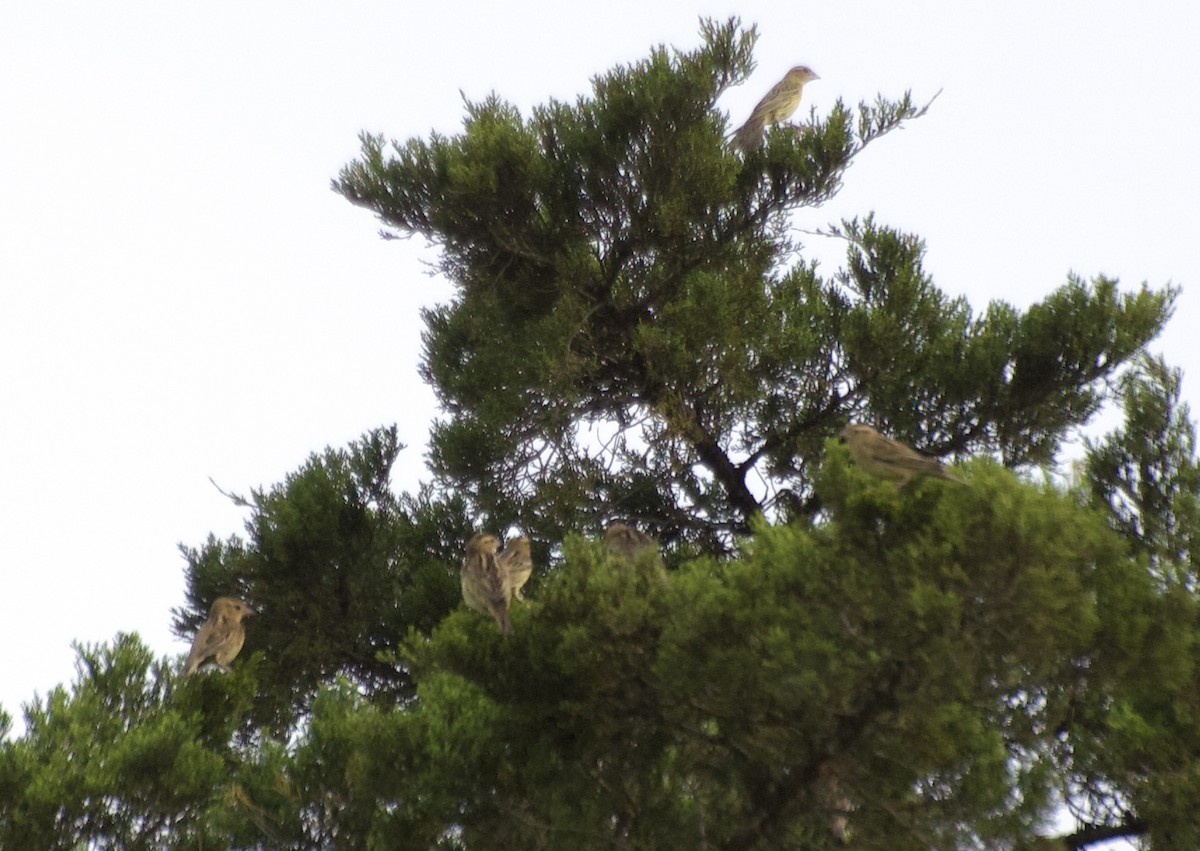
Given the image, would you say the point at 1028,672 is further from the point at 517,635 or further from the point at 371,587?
Result: the point at 371,587

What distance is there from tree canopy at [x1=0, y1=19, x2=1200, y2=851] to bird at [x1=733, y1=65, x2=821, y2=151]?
0.38m

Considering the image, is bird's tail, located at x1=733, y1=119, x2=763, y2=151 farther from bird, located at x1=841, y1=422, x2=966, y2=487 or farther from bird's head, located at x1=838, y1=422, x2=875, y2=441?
bird, located at x1=841, y1=422, x2=966, y2=487

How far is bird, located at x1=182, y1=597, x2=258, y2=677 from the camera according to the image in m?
8.95

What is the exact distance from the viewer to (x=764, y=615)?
5.43 m

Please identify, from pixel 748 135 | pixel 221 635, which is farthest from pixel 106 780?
pixel 748 135

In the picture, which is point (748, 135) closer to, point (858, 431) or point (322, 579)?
point (322, 579)

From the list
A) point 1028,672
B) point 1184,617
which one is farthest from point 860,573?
point 1184,617

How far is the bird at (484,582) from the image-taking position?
7023 mm

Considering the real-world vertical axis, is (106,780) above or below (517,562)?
below

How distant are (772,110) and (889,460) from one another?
531 cm

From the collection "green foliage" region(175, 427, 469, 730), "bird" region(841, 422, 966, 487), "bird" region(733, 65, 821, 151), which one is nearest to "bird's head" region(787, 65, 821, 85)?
"bird" region(733, 65, 821, 151)

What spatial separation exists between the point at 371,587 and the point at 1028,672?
5.13 m

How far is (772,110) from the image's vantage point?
34.8 ft

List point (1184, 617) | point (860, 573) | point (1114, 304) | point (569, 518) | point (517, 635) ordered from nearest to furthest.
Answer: point (860, 573)
point (1184, 617)
point (517, 635)
point (1114, 304)
point (569, 518)
